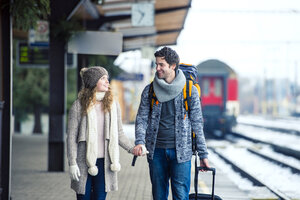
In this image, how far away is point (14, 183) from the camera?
8398 mm

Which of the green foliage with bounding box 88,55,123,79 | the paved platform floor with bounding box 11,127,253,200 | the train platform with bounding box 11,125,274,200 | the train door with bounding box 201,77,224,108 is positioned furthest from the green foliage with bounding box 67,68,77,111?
the train platform with bounding box 11,125,274,200

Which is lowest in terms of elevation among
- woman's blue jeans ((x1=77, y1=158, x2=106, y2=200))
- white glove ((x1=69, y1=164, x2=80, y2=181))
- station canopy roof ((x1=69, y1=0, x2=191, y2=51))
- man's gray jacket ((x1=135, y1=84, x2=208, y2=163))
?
woman's blue jeans ((x1=77, y1=158, x2=106, y2=200))

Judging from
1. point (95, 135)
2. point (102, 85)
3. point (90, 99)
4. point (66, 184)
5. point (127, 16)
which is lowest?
point (66, 184)

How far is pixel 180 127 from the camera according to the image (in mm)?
3949

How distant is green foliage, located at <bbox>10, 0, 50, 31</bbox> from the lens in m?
5.89

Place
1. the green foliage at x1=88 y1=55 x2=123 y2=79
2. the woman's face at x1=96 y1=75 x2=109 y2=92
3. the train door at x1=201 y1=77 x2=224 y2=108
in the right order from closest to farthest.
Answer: the woman's face at x1=96 y1=75 x2=109 y2=92, the green foliage at x1=88 y1=55 x2=123 y2=79, the train door at x1=201 y1=77 x2=224 y2=108

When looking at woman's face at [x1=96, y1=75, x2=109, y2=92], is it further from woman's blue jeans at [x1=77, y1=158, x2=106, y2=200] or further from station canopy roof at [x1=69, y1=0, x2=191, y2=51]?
station canopy roof at [x1=69, y1=0, x2=191, y2=51]

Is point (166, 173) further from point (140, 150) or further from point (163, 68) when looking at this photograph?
point (163, 68)

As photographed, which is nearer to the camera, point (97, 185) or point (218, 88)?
point (97, 185)

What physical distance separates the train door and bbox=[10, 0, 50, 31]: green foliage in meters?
18.3

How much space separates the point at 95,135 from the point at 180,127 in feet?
2.23


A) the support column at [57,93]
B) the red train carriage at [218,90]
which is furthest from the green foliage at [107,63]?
the red train carriage at [218,90]

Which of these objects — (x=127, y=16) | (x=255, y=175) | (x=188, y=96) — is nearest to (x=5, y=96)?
(x=188, y=96)

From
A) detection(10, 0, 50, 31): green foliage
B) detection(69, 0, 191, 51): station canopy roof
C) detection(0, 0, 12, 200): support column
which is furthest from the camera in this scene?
detection(69, 0, 191, 51): station canopy roof
